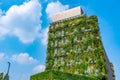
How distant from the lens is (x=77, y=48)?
153 ft

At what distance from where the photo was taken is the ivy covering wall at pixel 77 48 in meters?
43.0

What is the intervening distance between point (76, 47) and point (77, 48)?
0.46 metres

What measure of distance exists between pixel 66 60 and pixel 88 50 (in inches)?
251

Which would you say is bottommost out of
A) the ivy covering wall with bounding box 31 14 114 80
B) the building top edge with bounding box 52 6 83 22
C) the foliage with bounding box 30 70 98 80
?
the foliage with bounding box 30 70 98 80

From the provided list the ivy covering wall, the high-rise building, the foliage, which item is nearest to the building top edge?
the high-rise building

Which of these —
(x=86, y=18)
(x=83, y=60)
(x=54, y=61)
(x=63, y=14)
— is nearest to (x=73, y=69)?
(x=83, y=60)

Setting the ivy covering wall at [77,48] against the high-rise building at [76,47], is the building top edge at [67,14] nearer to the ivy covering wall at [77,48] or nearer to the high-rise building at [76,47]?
the high-rise building at [76,47]

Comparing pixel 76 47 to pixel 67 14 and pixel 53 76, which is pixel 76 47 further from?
pixel 53 76

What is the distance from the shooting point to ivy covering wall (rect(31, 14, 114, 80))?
43000mm

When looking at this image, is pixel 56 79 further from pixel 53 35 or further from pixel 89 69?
pixel 53 35

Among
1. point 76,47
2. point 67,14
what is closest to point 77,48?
point 76,47

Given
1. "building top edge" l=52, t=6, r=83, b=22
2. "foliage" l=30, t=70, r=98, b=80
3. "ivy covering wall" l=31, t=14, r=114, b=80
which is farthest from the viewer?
"building top edge" l=52, t=6, r=83, b=22

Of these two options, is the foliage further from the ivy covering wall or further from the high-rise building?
the ivy covering wall

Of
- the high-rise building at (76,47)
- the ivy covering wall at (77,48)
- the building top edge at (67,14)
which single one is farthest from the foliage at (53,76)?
the building top edge at (67,14)
